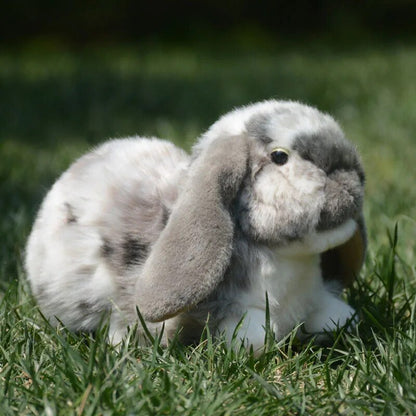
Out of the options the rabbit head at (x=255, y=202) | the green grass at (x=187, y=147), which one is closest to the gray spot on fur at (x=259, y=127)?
the rabbit head at (x=255, y=202)

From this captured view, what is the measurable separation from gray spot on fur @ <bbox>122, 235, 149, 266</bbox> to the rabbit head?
0.38 ft

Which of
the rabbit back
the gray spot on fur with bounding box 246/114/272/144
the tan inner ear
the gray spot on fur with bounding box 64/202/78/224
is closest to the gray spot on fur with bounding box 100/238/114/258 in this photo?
the rabbit back

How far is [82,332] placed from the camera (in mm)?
2107

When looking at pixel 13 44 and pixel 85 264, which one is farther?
pixel 13 44

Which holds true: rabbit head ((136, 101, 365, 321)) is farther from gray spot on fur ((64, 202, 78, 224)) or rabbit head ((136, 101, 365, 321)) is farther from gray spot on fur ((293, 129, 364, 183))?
gray spot on fur ((64, 202, 78, 224))

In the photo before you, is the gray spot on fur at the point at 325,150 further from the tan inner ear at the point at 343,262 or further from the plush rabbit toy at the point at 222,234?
the tan inner ear at the point at 343,262

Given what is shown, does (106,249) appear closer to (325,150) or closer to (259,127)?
(259,127)

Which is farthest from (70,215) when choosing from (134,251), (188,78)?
(188,78)

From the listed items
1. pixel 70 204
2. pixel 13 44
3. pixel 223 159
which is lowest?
pixel 13 44

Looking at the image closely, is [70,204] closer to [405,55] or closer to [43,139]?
[43,139]

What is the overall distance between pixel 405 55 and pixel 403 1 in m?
3.09

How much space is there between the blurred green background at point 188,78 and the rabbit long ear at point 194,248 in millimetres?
870

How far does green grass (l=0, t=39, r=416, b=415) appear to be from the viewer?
1.75 metres

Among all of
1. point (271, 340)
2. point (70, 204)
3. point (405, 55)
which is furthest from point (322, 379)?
point (405, 55)
